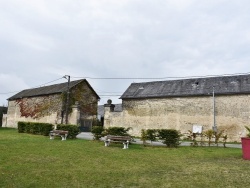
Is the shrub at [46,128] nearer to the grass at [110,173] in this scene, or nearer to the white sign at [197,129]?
the grass at [110,173]

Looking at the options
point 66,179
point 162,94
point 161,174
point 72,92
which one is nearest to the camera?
point 66,179

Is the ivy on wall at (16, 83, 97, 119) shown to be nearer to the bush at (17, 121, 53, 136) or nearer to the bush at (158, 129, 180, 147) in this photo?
the bush at (17, 121, 53, 136)

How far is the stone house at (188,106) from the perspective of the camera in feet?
72.1

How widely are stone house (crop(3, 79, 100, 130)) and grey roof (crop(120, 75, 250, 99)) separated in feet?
21.7

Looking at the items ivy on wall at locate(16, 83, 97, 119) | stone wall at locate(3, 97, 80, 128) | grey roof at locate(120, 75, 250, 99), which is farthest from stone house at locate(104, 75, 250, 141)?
ivy on wall at locate(16, 83, 97, 119)

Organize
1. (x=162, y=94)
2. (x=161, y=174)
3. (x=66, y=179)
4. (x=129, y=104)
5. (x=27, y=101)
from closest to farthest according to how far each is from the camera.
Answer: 1. (x=66, y=179)
2. (x=161, y=174)
3. (x=162, y=94)
4. (x=129, y=104)
5. (x=27, y=101)

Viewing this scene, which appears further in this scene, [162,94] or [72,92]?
[72,92]

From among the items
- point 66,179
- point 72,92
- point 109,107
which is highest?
point 72,92

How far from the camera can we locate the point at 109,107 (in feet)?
93.2

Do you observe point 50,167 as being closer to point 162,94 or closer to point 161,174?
point 161,174

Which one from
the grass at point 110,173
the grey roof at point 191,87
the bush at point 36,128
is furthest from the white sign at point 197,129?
the grass at point 110,173

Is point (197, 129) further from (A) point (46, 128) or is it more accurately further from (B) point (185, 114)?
(A) point (46, 128)

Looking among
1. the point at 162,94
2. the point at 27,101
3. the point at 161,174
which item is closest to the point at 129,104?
the point at 162,94

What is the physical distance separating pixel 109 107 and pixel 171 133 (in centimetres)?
1460
